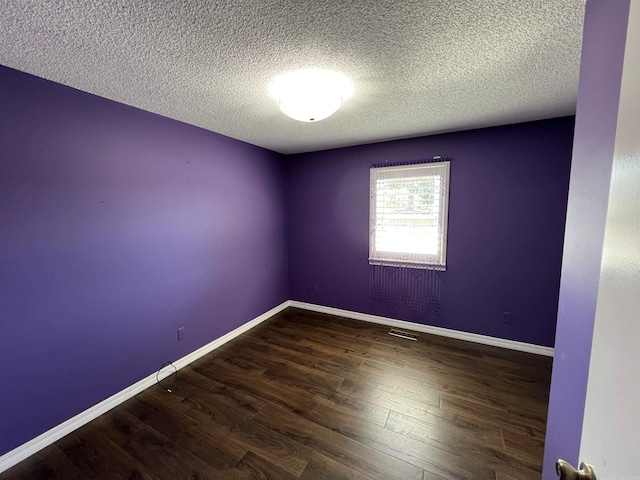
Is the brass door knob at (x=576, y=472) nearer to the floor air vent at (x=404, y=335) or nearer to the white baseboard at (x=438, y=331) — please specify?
the floor air vent at (x=404, y=335)

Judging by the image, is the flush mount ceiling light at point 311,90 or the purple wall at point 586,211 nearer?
the purple wall at point 586,211

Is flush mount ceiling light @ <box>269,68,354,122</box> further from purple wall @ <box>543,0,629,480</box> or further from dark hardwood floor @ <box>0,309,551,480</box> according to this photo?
dark hardwood floor @ <box>0,309,551,480</box>

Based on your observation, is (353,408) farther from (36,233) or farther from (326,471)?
(36,233)

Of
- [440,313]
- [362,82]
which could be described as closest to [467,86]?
[362,82]

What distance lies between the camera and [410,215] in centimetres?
294

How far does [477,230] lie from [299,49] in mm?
2437

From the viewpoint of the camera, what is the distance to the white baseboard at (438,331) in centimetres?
251

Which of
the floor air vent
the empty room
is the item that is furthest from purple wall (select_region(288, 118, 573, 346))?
the floor air vent

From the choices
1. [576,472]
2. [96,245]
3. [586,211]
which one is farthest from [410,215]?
[96,245]

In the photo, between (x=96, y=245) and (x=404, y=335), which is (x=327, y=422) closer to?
(x=404, y=335)

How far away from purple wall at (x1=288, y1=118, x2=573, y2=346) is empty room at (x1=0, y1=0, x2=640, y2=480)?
2cm

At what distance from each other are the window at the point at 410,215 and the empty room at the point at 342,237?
2 centimetres

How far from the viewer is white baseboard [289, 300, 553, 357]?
2.51 m

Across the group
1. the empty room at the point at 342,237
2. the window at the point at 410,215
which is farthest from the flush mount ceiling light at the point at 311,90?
the window at the point at 410,215
